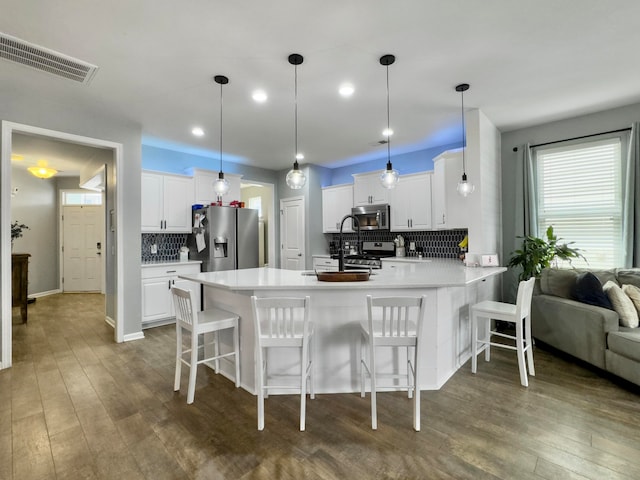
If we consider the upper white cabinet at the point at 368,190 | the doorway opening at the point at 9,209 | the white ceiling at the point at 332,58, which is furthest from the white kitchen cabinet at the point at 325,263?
the doorway opening at the point at 9,209

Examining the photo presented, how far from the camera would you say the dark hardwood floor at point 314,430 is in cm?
171

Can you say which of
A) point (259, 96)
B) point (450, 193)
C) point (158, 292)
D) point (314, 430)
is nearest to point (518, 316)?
point (314, 430)

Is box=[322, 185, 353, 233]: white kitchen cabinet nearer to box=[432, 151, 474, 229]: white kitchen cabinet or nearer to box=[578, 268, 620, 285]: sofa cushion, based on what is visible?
box=[432, 151, 474, 229]: white kitchen cabinet

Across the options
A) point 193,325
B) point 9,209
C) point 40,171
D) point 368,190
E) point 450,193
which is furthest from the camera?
point 368,190

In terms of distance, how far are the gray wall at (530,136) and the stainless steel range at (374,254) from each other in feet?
6.08

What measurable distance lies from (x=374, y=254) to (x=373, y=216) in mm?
770

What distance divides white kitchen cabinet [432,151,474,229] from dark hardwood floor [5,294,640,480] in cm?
207

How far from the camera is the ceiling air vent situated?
2.38 metres

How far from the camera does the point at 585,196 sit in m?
3.97

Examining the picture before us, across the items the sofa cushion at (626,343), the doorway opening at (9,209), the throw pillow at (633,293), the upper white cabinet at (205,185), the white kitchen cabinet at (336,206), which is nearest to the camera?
the sofa cushion at (626,343)

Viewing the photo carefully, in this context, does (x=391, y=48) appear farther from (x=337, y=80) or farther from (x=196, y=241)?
(x=196, y=241)

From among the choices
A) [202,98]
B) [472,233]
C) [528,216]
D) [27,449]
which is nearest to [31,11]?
[202,98]

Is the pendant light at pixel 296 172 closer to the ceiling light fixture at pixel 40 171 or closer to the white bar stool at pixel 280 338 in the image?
the white bar stool at pixel 280 338

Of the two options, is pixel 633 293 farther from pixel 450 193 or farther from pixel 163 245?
pixel 163 245
